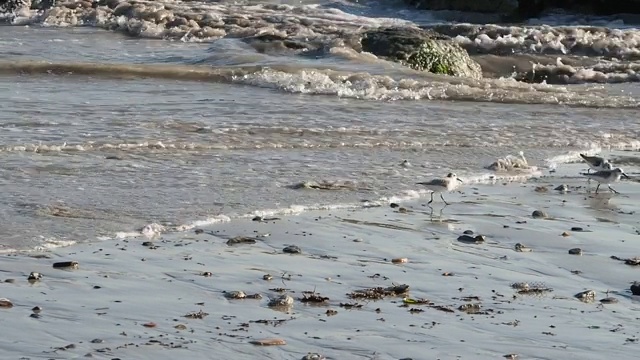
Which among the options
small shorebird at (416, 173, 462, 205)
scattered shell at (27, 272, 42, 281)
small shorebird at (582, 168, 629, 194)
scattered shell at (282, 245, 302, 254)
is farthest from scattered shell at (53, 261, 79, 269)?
small shorebird at (582, 168, 629, 194)

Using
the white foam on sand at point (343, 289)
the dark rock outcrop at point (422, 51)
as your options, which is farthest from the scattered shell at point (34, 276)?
the dark rock outcrop at point (422, 51)

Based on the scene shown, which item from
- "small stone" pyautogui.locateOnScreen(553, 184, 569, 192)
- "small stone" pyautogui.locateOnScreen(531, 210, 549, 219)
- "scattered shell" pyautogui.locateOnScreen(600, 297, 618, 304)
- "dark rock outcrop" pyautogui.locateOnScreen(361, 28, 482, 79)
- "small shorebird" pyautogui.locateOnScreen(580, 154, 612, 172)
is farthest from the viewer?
"dark rock outcrop" pyautogui.locateOnScreen(361, 28, 482, 79)

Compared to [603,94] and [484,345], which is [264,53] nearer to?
[603,94]

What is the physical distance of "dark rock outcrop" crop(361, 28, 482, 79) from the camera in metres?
14.2

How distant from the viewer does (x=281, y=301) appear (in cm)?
488

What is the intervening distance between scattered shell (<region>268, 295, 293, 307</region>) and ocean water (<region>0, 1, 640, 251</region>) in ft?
4.17

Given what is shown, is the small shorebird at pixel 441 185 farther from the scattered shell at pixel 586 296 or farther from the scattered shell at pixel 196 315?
the scattered shell at pixel 196 315

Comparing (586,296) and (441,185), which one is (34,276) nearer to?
(586,296)

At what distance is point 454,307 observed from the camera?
4.98m

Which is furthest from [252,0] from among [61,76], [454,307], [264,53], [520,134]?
[454,307]

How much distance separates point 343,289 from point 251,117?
486cm

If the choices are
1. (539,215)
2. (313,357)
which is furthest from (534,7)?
(313,357)

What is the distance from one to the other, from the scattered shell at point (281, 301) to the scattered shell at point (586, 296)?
1293 millimetres

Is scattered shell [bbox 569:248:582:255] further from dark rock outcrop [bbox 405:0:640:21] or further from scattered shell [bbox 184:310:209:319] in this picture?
dark rock outcrop [bbox 405:0:640:21]
